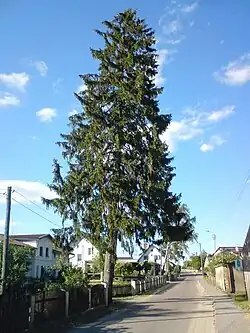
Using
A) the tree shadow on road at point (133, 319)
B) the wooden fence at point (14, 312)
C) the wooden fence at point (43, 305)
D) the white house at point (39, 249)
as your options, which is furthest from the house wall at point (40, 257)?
the wooden fence at point (14, 312)

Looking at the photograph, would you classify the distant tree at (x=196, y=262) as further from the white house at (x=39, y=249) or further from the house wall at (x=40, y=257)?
the white house at (x=39, y=249)

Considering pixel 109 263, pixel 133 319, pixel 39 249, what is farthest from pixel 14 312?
pixel 39 249

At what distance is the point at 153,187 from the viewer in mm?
26125

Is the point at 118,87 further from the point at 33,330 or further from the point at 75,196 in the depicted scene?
the point at 33,330

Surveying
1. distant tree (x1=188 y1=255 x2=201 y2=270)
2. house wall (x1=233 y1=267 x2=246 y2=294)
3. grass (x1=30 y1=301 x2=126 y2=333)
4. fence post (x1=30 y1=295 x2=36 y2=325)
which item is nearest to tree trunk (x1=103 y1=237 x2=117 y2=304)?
grass (x1=30 y1=301 x2=126 y2=333)

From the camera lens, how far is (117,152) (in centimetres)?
2584

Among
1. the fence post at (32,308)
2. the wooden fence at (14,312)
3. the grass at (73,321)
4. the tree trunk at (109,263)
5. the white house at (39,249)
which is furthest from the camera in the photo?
the white house at (39,249)

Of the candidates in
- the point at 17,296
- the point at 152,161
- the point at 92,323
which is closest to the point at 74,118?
the point at 152,161

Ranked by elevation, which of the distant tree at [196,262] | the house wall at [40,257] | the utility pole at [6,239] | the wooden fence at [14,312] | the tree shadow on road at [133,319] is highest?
the distant tree at [196,262]

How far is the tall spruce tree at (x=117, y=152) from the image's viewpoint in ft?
83.3

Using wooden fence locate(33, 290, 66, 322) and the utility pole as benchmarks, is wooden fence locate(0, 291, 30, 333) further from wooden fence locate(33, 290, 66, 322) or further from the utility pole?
the utility pole

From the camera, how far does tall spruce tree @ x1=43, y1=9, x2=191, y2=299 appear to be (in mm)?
25375

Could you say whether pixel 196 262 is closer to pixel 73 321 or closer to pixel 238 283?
pixel 238 283

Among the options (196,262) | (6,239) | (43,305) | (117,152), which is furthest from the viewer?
(196,262)
